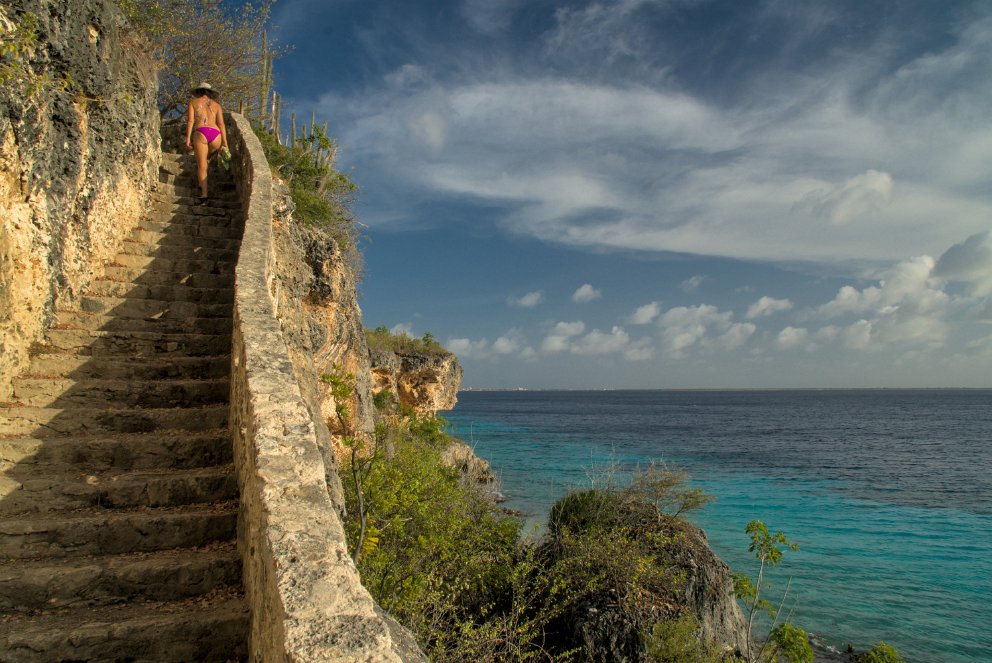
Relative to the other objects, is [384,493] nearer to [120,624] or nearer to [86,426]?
[86,426]

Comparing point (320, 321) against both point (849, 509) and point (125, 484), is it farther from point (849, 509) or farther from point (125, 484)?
point (849, 509)

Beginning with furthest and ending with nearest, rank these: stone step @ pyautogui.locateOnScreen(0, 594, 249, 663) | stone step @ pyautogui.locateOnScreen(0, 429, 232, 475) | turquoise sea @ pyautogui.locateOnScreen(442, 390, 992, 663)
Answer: turquoise sea @ pyautogui.locateOnScreen(442, 390, 992, 663)
stone step @ pyautogui.locateOnScreen(0, 429, 232, 475)
stone step @ pyautogui.locateOnScreen(0, 594, 249, 663)

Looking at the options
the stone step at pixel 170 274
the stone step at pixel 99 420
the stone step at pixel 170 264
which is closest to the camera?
the stone step at pixel 99 420

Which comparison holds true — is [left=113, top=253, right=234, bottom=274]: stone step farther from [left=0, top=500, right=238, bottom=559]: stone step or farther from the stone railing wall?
[left=0, top=500, right=238, bottom=559]: stone step

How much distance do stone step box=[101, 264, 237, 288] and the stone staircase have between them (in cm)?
2

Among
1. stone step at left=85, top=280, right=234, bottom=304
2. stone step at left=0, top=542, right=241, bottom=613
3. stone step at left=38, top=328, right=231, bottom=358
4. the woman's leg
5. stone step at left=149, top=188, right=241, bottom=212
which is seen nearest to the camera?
stone step at left=0, top=542, right=241, bottom=613

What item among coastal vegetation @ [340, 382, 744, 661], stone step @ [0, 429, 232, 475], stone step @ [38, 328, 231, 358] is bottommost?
coastal vegetation @ [340, 382, 744, 661]

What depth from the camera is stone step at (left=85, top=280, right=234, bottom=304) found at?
622 centimetres

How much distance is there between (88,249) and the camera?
6227 millimetres

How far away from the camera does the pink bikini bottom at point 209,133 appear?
9.05m

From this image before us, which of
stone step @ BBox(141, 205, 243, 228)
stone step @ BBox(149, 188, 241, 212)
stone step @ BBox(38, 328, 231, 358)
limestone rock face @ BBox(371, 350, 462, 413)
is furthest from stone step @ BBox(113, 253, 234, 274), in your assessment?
limestone rock face @ BBox(371, 350, 462, 413)

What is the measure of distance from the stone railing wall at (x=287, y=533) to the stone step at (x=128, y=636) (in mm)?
239

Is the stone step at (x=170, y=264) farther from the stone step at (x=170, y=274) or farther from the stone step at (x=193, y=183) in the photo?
the stone step at (x=193, y=183)

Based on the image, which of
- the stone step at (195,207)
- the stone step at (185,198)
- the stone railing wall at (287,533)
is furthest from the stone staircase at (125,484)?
the stone step at (185,198)
